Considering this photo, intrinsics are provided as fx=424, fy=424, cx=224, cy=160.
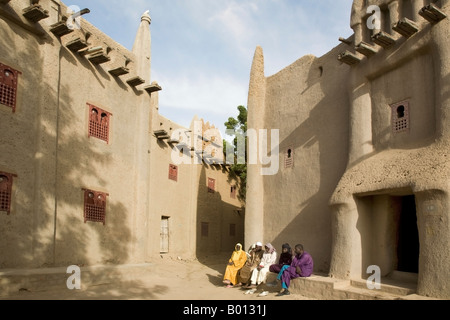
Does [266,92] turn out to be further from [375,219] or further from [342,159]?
[375,219]

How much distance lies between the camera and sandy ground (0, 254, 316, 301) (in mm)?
9266

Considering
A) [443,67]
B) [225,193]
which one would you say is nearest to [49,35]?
[443,67]

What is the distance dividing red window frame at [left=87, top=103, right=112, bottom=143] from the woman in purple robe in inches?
252

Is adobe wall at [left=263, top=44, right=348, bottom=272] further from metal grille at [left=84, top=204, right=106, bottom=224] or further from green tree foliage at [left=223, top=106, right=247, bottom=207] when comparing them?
green tree foliage at [left=223, top=106, right=247, bottom=207]

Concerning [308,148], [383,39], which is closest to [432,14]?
[383,39]

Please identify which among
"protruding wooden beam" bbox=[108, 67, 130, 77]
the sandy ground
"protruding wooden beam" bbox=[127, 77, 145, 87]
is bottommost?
the sandy ground

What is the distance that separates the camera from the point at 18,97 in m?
9.70

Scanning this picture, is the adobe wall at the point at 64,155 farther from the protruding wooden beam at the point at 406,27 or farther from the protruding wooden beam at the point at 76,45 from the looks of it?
the protruding wooden beam at the point at 406,27

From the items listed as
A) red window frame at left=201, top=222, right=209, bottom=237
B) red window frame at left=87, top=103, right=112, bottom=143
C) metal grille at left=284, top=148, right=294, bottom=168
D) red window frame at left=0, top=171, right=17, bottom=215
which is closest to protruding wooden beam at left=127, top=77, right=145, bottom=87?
red window frame at left=87, top=103, right=112, bottom=143

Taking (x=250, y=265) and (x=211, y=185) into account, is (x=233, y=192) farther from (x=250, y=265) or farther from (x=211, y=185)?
(x=250, y=265)

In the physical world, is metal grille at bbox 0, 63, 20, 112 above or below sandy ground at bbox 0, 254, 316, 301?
above

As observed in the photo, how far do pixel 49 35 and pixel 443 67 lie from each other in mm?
9097

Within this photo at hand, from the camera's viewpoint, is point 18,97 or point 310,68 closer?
point 18,97

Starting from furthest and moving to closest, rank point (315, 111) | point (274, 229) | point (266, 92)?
point (266, 92) < point (274, 229) < point (315, 111)
